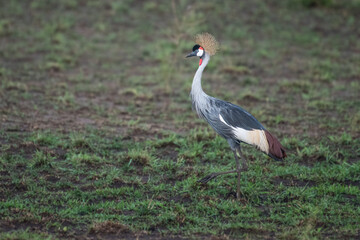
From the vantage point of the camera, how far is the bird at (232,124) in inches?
213

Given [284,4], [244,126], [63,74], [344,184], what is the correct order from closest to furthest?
[244,126] → [344,184] → [63,74] → [284,4]

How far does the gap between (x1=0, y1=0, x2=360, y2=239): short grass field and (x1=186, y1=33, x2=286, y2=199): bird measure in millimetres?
487

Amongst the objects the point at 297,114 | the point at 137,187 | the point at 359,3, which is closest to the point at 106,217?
the point at 137,187

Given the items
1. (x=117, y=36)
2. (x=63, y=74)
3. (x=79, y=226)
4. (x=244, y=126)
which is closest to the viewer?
(x=79, y=226)

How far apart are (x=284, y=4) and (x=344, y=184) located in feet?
39.8

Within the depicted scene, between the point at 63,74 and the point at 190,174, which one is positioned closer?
the point at 190,174

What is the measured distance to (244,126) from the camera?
5488 mm

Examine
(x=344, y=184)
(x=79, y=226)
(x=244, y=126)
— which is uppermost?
(x=244, y=126)

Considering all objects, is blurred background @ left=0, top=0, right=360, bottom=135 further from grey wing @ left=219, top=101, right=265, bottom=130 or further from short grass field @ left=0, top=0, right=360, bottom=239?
grey wing @ left=219, top=101, right=265, bottom=130

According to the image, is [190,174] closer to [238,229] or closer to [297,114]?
[238,229]

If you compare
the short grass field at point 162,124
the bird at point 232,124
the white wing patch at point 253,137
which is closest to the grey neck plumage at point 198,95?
the bird at point 232,124

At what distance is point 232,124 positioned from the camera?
18.0ft

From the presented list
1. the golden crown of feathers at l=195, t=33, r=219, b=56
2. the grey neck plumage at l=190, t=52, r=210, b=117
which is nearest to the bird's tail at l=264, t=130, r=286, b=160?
the grey neck plumage at l=190, t=52, r=210, b=117

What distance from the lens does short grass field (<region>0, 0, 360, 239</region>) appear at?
493 cm
